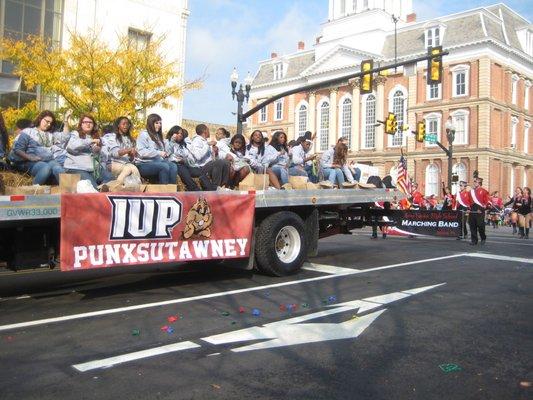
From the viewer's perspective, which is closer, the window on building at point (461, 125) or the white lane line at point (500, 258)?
the white lane line at point (500, 258)

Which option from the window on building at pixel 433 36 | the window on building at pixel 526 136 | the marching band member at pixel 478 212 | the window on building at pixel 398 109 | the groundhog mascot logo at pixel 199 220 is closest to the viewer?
the groundhog mascot logo at pixel 199 220

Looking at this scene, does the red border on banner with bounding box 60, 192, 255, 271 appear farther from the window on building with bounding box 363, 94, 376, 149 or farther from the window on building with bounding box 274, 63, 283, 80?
the window on building with bounding box 274, 63, 283, 80

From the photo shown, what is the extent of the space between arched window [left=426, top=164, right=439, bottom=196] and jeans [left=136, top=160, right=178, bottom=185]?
144 feet

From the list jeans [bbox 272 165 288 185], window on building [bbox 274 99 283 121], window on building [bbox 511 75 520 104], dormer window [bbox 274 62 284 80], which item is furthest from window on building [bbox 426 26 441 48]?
jeans [bbox 272 165 288 185]

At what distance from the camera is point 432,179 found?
49344mm

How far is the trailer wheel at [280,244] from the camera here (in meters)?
8.40

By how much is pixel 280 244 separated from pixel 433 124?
4329 centimetres

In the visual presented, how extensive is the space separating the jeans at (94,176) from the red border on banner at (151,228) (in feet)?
1.98

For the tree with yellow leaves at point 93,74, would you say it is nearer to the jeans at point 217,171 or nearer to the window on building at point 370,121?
the jeans at point 217,171

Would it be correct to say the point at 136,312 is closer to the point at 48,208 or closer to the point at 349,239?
the point at 48,208

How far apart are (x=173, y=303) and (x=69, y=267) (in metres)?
1.32

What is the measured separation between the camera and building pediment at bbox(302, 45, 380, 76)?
53250 millimetres

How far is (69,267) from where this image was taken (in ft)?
20.8

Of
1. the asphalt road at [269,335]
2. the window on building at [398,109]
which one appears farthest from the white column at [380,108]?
the asphalt road at [269,335]
